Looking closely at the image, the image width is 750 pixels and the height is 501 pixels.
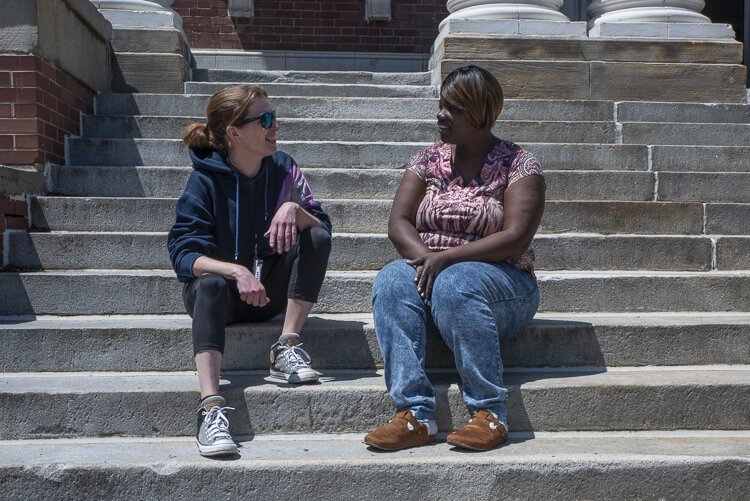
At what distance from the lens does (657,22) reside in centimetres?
677

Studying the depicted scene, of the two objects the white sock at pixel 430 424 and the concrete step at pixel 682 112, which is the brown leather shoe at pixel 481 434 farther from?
the concrete step at pixel 682 112

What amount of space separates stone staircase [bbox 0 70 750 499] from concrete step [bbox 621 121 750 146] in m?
0.01

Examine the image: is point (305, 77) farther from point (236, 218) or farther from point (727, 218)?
point (236, 218)

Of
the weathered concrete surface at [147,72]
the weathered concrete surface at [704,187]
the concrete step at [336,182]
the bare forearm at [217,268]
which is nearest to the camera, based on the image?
the bare forearm at [217,268]

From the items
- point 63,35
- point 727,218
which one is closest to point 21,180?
point 63,35

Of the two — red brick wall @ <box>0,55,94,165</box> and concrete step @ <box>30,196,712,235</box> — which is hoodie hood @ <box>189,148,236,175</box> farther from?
red brick wall @ <box>0,55,94,165</box>

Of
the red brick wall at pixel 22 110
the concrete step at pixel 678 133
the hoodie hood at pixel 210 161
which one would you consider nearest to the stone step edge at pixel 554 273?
the hoodie hood at pixel 210 161

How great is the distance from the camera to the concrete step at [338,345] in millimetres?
3707

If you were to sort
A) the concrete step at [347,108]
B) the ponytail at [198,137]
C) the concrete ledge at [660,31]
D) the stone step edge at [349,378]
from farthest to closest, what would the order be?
the concrete ledge at [660,31]
the concrete step at [347,108]
the ponytail at [198,137]
the stone step edge at [349,378]

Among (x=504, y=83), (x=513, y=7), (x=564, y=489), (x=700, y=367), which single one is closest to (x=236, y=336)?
(x=564, y=489)

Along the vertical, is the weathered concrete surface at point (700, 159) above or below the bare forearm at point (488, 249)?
above

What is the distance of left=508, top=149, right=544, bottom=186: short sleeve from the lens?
3586 mm

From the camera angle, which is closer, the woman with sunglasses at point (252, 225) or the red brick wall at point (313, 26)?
the woman with sunglasses at point (252, 225)

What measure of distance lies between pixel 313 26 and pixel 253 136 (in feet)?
19.7
